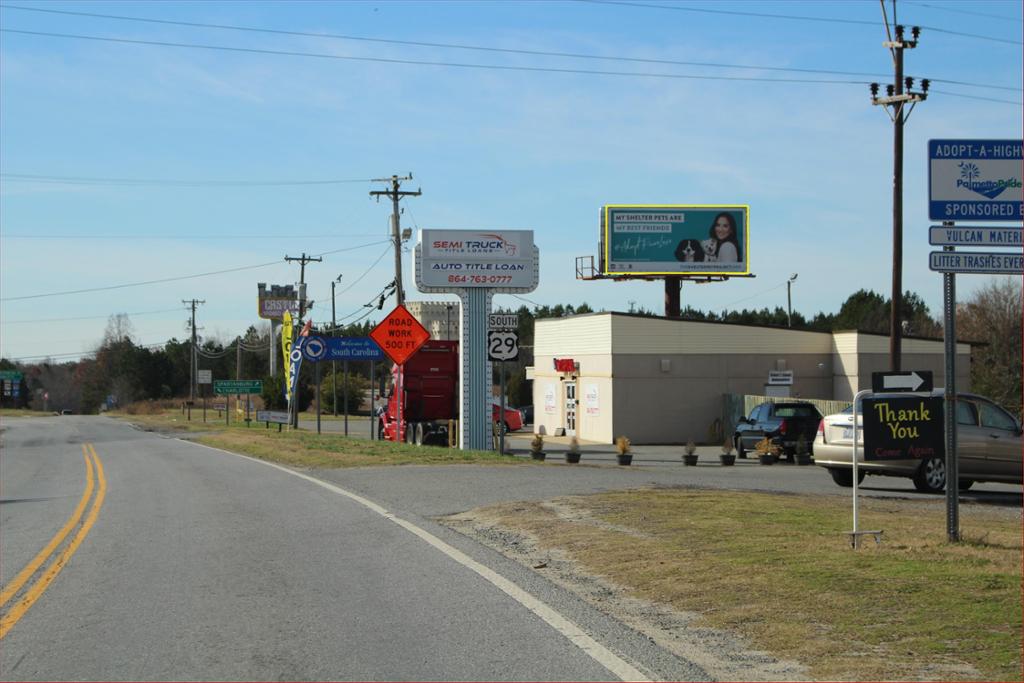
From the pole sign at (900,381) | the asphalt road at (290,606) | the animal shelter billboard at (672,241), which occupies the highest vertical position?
the animal shelter billboard at (672,241)

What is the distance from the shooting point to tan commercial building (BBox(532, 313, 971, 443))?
146 feet

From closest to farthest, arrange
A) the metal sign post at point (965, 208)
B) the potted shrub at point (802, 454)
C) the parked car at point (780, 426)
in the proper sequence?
the metal sign post at point (965, 208)
the potted shrub at point (802, 454)
the parked car at point (780, 426)

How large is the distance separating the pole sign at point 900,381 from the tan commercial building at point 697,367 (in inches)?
1307

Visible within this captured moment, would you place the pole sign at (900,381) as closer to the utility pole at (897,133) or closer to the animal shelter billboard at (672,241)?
the utility pole at (897,133)

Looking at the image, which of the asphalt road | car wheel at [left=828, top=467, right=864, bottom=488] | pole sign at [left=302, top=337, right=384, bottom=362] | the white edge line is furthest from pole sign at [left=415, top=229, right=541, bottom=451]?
the white edge line

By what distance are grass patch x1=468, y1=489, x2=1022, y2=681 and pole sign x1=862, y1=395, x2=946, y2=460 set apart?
0.90 m

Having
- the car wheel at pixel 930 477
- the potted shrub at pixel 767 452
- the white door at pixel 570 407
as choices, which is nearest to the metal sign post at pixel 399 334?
the potted shrub at pixel 767 452

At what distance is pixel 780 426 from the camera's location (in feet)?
103

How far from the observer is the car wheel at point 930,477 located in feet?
62.9

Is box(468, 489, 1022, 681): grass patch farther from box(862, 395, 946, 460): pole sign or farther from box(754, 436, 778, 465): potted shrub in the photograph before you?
box(754, 436, 778, 465): potted shrub

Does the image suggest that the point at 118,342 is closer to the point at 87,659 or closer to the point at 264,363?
the point at 264,363

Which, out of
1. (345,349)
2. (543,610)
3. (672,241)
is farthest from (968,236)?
(672,241)

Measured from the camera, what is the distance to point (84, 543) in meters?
12.9

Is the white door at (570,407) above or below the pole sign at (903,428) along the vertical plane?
below
